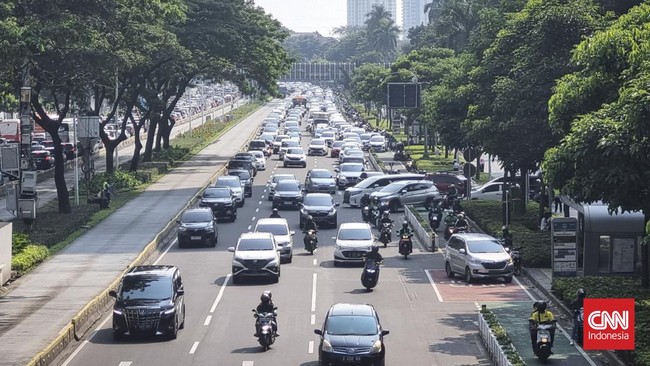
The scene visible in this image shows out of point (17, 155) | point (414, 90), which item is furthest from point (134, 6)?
point (414, 90)

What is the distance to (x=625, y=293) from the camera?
32469 millimetres

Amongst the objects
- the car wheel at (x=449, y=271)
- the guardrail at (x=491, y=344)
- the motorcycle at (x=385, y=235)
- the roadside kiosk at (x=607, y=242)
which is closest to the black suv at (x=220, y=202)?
the motorcycle at (x=385, y=235)

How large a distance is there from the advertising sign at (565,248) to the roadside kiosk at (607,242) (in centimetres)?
83

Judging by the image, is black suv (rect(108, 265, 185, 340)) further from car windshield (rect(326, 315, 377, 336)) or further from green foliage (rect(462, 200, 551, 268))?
green foliage (rect(462, 200, 551, 268))

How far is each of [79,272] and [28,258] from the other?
83.7 inches

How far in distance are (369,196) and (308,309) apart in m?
26.5

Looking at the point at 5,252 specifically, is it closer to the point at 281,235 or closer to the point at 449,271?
A: the point at 281,235

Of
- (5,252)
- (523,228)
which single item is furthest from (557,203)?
(5,252)

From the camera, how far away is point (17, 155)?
149ft

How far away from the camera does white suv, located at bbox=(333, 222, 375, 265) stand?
43156 millimetres

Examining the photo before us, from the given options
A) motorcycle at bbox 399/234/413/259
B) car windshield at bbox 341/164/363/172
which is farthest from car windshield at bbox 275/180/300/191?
motorcycle at bbox 399/234/413/259

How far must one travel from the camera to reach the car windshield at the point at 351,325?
2669cm

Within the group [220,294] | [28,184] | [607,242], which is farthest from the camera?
[28,184]

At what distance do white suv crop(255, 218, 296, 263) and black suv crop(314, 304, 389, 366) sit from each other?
16.1 metres
